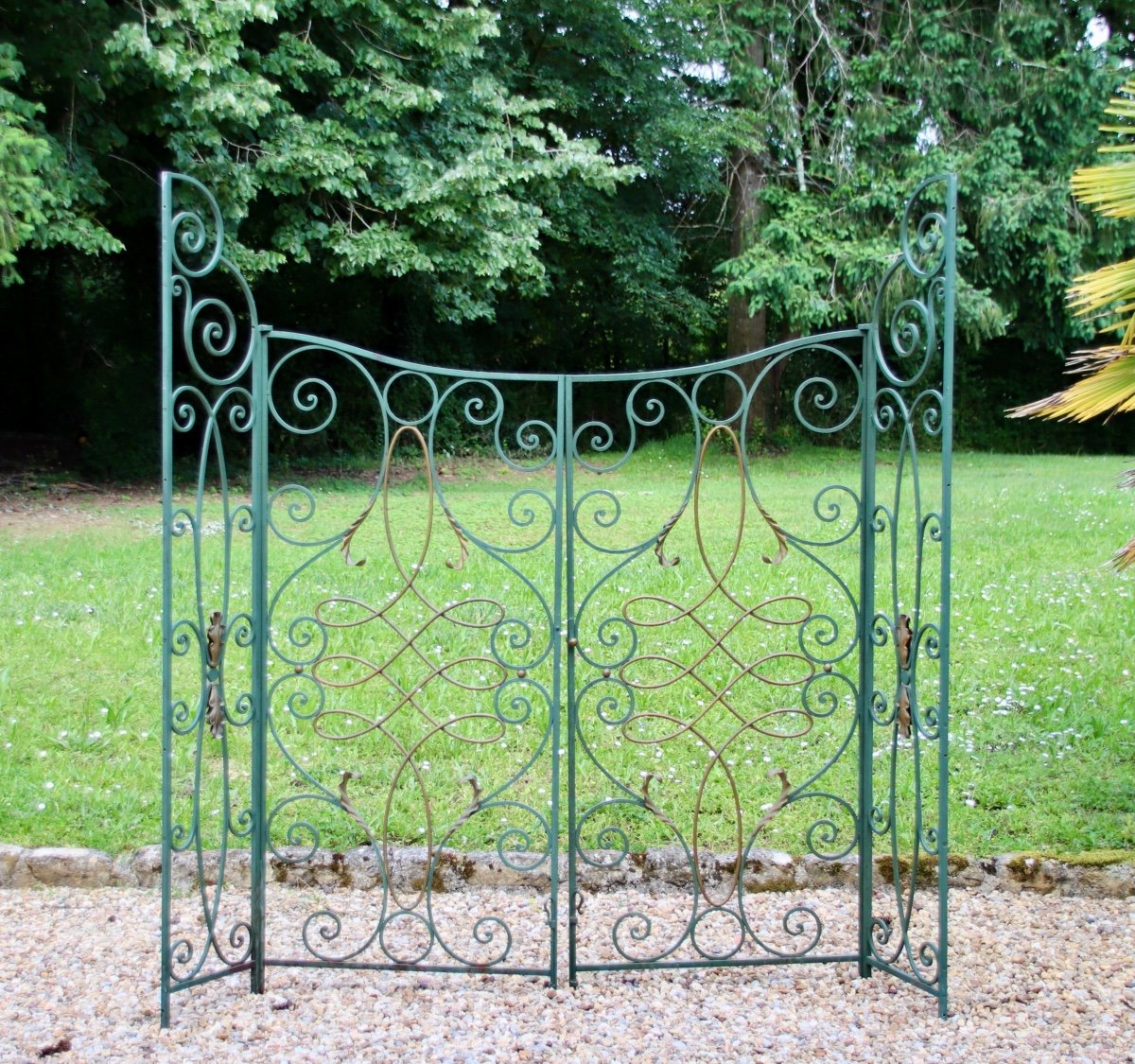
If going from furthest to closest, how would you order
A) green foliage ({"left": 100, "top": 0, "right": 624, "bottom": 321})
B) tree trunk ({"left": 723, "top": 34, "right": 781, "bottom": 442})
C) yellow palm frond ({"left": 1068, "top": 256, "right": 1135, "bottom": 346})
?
tree trunk ({"left": 723, "top": 34, "right": 781, "bottom": 442}) → green foliage ({"left": 100, "top": 0, "right": 624, "bottom": 321}) → yellow palm frond ({"left": 1068, "top": 256, "right": 1135, "bottom": 346})

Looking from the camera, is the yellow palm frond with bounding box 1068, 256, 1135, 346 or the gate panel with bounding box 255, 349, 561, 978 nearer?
the yellow palm frond with bounding box 1068, 256, 1135, 346

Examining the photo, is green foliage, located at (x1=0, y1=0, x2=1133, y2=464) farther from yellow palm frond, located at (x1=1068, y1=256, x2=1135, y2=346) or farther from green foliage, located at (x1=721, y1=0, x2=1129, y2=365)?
yellow palm frond, located at (x1=1068, y1=256, x2=1135, y2=346)

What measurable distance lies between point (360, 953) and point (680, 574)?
362 cm

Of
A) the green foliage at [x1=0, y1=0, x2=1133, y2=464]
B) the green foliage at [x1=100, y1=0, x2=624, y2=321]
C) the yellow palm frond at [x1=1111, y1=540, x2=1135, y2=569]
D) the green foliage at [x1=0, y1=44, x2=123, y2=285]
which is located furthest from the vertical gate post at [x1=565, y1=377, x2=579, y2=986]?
the green foliage at [x1=0, y1=0, x2=1133, y2=464]

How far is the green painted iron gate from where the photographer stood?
2.75 meters

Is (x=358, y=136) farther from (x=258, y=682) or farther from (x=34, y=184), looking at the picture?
(x=258, y=682)

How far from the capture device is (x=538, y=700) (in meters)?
4.54

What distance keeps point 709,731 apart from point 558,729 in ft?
5.60

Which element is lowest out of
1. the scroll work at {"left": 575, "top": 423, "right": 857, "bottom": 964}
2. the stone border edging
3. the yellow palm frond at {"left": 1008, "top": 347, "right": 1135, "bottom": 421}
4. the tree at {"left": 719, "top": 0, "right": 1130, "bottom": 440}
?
the stone border edging

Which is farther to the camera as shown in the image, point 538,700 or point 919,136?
point 919,136

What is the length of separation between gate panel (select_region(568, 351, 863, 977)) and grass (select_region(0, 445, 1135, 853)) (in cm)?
2

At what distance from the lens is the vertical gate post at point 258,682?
9.14ft

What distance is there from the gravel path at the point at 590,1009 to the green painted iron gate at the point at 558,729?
80mm

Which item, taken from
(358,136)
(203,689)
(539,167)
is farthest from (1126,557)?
(358,136)
